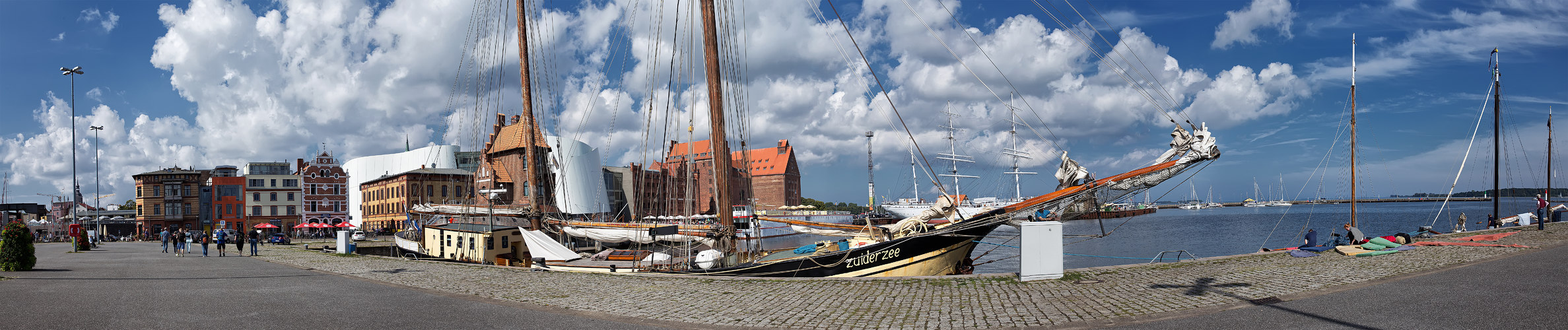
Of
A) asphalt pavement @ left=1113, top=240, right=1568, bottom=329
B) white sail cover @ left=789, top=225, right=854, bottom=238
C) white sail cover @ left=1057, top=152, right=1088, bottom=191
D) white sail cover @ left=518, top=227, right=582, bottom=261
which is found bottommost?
white sail cover @ left=518, top=227, right=582, bottom=261

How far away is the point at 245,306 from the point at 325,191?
303 feet

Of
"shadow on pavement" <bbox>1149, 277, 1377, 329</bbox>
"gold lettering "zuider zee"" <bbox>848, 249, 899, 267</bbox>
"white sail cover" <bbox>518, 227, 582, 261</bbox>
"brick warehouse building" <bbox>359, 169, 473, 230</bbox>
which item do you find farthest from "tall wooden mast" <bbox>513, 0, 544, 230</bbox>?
"brick warehouse building" <bbox>359, 169, 473, 230</bbox>

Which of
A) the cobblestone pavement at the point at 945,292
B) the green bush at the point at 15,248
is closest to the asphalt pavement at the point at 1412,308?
the cobblestone pavement at the point at 945,292

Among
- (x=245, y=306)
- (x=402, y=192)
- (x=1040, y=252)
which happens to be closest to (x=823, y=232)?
(x=1040, y=252)

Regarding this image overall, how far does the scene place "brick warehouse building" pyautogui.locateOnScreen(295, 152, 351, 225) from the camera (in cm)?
8731

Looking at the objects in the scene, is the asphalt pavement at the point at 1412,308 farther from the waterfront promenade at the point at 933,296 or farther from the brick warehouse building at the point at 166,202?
the brick warehouse building at the point at 166,202

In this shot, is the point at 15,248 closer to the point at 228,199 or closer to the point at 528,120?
the point at 528,120

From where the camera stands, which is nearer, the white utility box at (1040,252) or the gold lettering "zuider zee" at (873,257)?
the white utility box at (1040,252)

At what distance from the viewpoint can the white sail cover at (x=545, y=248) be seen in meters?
21.9

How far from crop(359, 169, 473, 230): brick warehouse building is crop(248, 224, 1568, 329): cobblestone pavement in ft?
225

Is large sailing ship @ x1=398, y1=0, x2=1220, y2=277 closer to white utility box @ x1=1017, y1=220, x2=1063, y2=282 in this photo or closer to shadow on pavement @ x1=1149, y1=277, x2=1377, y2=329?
white utility box @ x1=1017, y1=220, x2=1063, y2=282

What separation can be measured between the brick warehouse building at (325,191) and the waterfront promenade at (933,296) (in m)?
81.7

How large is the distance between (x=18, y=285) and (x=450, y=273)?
733 centimetres

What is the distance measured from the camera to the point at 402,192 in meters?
81.9
